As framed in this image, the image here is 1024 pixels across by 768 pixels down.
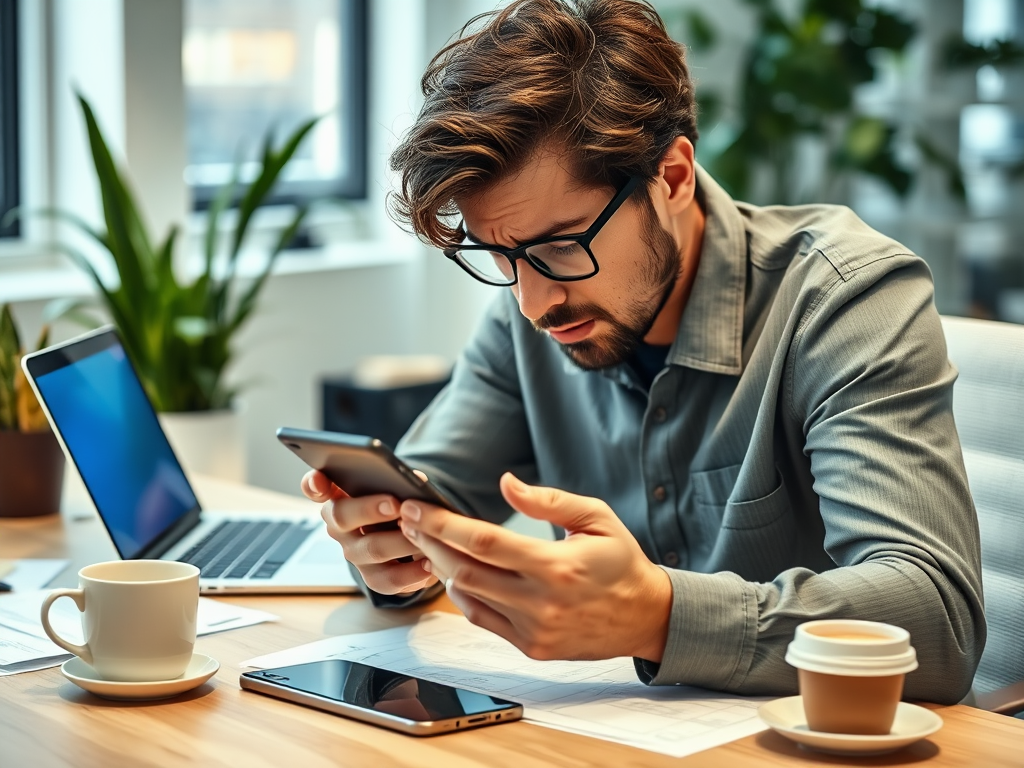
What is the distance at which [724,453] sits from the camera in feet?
4.76

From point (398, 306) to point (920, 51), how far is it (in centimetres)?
193

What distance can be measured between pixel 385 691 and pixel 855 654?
15.2 inches

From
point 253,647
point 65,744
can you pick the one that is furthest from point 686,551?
point 65,744

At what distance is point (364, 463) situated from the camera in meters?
1.05

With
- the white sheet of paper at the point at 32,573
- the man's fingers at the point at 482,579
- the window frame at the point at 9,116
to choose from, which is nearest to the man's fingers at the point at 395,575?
the man's fingers at the point at 482,579

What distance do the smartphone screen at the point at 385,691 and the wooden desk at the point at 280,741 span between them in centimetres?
2

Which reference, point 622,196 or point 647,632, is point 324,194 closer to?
point 622,196

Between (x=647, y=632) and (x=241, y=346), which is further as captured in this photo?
(x=241, y=346)

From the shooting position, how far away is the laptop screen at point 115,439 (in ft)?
4.67

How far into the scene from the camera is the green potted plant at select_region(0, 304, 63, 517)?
5.81 feet

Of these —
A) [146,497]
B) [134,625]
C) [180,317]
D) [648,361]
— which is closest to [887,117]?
[180,317]

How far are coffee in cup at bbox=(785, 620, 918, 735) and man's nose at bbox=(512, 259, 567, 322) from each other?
52 cm

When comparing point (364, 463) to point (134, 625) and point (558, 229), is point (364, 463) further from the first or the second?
point (558, 229)

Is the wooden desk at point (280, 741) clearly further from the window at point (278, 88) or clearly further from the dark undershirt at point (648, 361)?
the window at point (278, 88)
